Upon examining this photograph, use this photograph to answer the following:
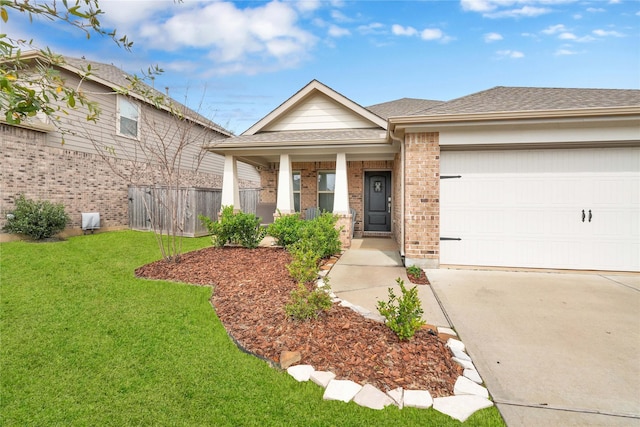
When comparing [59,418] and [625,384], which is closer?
[59,418]

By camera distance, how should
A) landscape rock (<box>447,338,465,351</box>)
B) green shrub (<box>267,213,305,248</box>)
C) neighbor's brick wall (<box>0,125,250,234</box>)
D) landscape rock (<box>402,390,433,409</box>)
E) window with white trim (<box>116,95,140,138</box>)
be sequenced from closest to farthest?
landscape rock (<box>402,390,433,409</box>), landscape rock (<box>447,338,465,351</box>), green shrub (<box>267,213,305,248</box>), neighbor's brick wall (<box>0,125,250,234</box>), window with white trim (<box>116,95,140,138</box>)

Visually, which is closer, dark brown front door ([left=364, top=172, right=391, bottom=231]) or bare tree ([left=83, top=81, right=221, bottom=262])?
bare tree ([left=83, top=81, right=221, bottom=262])

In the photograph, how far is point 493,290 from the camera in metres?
4.83

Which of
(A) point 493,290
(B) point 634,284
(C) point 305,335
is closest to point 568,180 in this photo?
(B) point 634,284

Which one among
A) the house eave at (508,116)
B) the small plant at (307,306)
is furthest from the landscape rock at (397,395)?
the house eave at (508,116)

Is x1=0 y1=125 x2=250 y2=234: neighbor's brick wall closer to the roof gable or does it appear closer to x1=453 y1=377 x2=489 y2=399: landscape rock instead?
the roof gable

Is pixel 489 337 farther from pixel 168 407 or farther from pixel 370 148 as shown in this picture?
pixel 370 148

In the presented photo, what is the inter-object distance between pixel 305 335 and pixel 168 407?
1.36 metres

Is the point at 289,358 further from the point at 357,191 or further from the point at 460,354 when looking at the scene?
Result: the point at 357,191

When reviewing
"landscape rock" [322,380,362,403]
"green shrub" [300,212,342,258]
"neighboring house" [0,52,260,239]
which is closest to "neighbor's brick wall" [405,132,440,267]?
"green shrub" [300,212,342,258]

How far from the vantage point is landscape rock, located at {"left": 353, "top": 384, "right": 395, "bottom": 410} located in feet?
7.42

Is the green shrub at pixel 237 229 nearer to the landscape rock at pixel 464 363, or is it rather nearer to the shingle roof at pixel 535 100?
the shingle roof at pixel 535 100

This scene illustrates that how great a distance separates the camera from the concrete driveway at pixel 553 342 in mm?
2230

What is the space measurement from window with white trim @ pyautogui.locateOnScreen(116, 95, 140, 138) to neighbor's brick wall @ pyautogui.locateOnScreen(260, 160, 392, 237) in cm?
550
